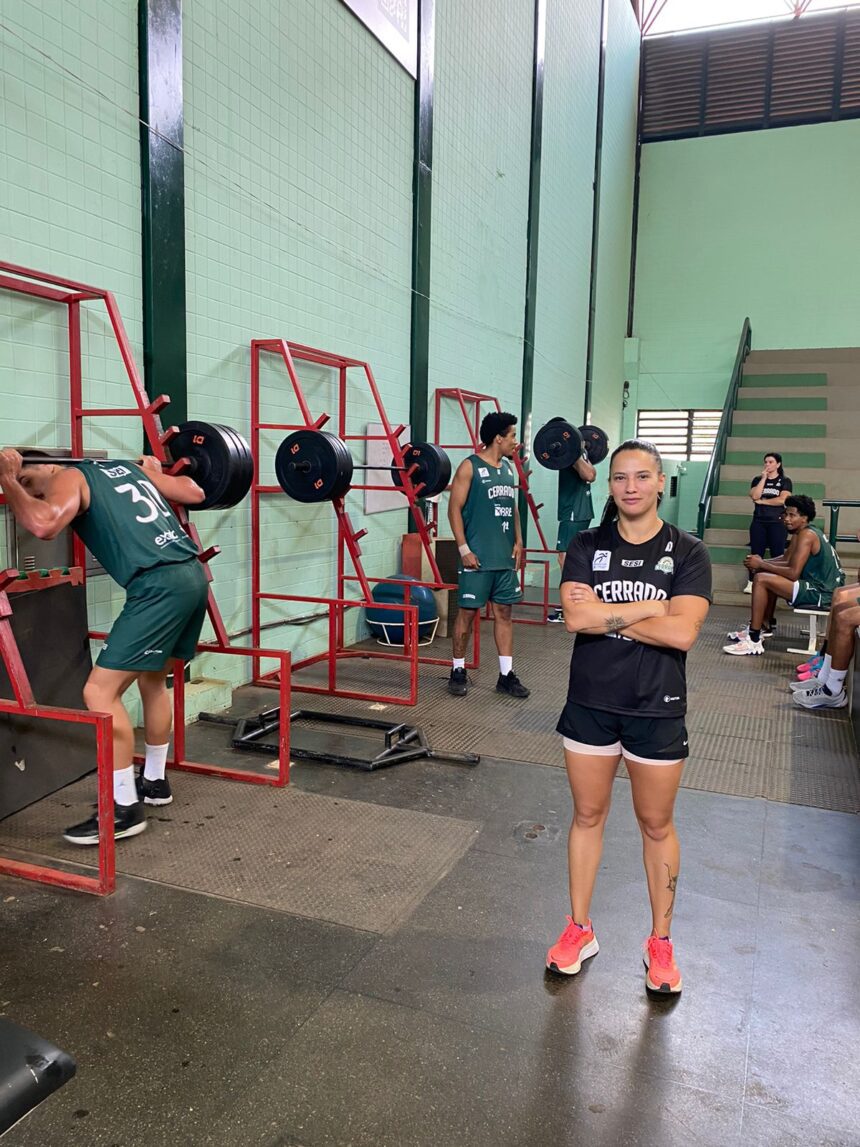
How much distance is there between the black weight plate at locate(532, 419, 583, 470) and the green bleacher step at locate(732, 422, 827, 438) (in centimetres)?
452

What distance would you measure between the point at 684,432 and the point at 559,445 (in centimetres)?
657

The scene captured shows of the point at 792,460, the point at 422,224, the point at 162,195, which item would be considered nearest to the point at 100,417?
the point at 162,195

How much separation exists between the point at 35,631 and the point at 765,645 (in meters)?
5.06

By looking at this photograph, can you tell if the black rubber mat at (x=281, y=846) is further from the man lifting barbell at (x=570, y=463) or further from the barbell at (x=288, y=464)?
the man lifting barbell at (x=570, y=463)

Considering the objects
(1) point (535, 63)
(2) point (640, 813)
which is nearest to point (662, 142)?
(1) point (535, 63)

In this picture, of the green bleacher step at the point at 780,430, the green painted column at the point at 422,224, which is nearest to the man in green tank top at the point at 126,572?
the green painted column at the point at 422,224

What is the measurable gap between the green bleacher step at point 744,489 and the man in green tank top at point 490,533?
5.35 metres

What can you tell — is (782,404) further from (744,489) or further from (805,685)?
(805,685)

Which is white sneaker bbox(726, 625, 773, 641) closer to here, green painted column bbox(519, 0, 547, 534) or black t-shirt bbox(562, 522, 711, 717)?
green painted column bbox(519, 0, 547, 534)

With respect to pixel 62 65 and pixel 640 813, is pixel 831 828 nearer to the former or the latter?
pixel 640 813

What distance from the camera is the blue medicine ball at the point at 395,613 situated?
574cm

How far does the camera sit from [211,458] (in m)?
3.33

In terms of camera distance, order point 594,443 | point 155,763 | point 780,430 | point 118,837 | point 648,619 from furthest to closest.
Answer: point 780,430 < point 594,443 < point 155,763 < point 118,837 < point 648,619

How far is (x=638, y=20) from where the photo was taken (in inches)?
489
